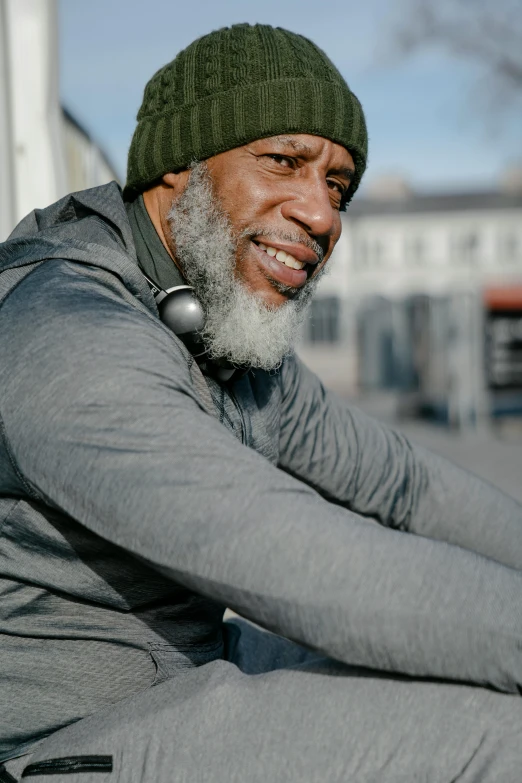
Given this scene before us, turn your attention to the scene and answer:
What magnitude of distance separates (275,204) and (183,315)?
356 mm

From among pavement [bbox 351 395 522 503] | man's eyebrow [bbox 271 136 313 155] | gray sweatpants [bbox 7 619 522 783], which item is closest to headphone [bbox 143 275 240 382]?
man's eyebrow [bbox 271 136 313 155]

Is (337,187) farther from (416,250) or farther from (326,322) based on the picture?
(416,250)

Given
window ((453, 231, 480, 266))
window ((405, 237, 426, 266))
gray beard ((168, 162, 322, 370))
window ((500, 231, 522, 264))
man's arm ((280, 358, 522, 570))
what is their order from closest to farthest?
gray beard ((168, 162, 322, 370)), man's arm ((280, 358, 522, 570)), window ((405, 237, 426, 266)), window ((453, 231, 480, 266)), window ((500, 231, 522, 264))

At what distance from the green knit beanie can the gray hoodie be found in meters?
0.50

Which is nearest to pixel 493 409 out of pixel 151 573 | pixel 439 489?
pixel 439 489

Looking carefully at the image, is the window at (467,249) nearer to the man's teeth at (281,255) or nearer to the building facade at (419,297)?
the building facade at (419,297)

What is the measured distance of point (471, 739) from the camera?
1.40 m

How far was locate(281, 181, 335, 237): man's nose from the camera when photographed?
2061 millimetres

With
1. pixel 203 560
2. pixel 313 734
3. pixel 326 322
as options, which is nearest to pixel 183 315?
pixel 203 560

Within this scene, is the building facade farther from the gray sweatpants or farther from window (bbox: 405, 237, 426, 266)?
the gray sweatpants

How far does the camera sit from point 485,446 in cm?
1080

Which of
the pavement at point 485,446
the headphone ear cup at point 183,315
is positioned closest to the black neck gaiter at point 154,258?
the headphone ear cup at point 183,315

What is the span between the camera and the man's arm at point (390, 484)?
2.45 metres

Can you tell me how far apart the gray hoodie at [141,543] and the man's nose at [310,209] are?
44 centimetres
